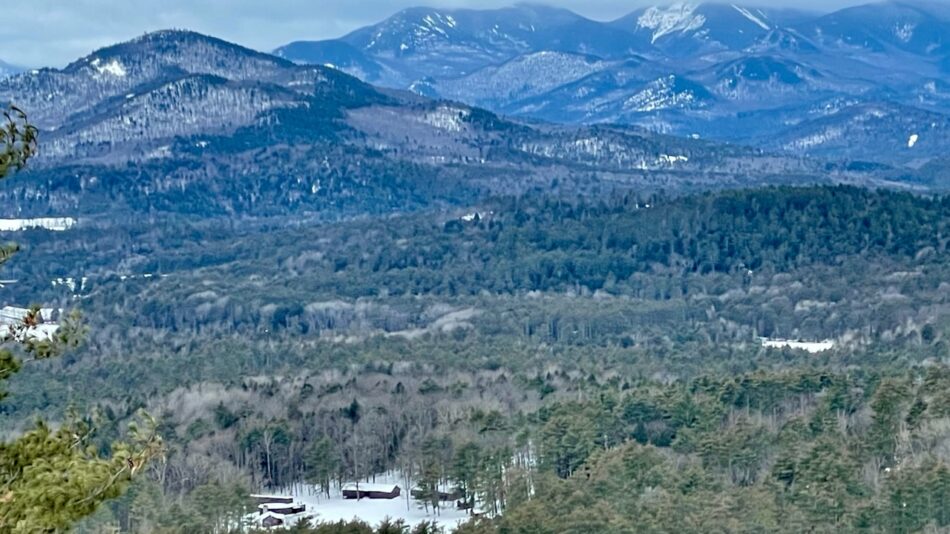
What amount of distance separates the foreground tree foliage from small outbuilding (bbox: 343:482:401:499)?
3681cm

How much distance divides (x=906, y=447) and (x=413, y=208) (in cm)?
12756

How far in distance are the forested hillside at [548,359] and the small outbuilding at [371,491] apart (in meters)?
0.83

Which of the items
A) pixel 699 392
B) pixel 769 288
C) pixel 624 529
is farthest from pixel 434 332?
pixel 624 529

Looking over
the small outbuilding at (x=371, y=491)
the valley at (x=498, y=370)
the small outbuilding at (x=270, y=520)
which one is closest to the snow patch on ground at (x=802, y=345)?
the valley at (x=498, y=370)

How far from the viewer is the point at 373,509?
52875 mm

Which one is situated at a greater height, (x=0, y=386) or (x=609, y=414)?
(x=0, y=386)

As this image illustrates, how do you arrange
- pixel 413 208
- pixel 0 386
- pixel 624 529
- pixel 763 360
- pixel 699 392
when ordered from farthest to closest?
Result: 1. pixel 413 208
2. pixel 763 360
3. pixel 699 392
4. pixel 624 529
5. pixel 0 386

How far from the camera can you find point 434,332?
86.6 metres

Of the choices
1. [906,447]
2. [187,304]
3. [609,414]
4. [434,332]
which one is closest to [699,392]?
[609,414]

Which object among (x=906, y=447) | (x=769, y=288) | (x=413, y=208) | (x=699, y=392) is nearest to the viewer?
(x=906, y=447)

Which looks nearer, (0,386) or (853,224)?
(0,386)

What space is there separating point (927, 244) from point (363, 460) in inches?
1922

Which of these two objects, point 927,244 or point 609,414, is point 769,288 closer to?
point 927,244

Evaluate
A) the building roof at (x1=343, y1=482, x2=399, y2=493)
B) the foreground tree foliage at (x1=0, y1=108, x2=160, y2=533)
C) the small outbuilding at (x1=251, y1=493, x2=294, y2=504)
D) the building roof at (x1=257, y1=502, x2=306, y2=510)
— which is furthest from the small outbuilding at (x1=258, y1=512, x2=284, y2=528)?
the foreground tree foliage at (x1=0, y1=108, x2=160, y2=533)
